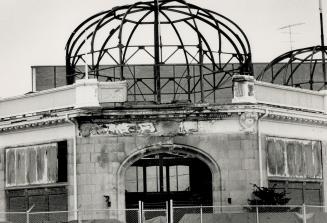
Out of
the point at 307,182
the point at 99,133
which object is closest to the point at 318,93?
the point at 307,182

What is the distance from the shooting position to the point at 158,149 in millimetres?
37000

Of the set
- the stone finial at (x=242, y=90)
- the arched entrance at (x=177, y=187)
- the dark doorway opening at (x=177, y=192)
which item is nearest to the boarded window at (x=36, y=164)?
the arched entrance at (x=177, y=187)

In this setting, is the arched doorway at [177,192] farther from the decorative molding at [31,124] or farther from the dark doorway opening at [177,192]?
the decorative molding at [31,124]

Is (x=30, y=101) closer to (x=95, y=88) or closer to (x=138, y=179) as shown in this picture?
(x=95, y=88)

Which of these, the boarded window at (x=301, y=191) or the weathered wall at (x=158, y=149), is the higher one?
the weathered wall at (x=158, y=149)

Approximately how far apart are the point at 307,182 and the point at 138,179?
57.0 feet

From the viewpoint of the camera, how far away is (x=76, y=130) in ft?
121

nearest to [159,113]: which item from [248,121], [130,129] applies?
[130,129]

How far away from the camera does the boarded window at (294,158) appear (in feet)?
126

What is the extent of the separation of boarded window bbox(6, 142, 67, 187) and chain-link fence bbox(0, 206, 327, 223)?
1580 mm

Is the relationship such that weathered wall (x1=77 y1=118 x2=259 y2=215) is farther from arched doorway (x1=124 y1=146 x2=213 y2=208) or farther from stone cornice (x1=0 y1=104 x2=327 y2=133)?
arched doorway (x1=124 y1=146 x2=213 y2=208)

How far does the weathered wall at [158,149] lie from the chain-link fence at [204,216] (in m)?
0.41

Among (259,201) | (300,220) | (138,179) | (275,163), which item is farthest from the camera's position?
(138,179)

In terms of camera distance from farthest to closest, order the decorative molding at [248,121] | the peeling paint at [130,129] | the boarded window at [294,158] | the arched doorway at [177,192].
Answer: the arched doorway at [177,192] → the boarded window at [294,158] → the decorative molding at [248,121] → the peeling paint at [130,129]
